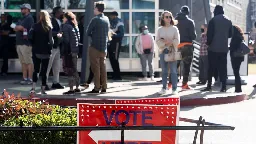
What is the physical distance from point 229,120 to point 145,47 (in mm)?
6063

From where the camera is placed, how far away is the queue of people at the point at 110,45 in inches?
444

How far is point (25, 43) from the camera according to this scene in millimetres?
13719

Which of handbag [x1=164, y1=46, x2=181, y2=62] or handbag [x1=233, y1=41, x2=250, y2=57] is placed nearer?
handbag [x1=164, y1=46, x2=181, y2=62]

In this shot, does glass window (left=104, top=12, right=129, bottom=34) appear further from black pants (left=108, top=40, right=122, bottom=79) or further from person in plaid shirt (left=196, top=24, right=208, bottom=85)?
person in plaid shirt (left=196, top=24, right=208, bottom=85)

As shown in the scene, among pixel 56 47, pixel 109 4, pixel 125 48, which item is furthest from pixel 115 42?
pixel 56 47

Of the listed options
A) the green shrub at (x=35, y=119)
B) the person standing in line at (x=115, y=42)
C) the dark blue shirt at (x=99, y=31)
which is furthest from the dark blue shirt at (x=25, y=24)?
the green shrub at (x=35, y=119)

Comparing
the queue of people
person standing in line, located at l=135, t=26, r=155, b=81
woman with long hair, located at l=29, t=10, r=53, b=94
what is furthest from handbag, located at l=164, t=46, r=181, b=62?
person standing in line, located at l=135, t=26, r=155, b=81

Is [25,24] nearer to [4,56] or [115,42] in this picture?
[4,56]

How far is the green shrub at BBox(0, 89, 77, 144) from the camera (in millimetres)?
5027

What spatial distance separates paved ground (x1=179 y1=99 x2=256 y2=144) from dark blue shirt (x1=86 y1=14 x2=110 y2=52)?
2143 mm

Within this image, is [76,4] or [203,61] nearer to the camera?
[203,61]

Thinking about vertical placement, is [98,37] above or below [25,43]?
above

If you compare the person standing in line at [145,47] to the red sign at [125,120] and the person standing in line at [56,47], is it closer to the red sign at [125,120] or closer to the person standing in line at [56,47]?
the person standing in line at [56,47]

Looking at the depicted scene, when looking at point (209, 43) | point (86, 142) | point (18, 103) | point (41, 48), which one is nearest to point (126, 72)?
point (209, 43)
